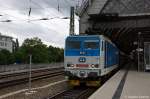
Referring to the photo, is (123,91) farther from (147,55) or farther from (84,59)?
(147,55)

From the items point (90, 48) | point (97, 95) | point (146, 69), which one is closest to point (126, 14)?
point (146, 69)

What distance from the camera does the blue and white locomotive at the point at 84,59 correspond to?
18.1m

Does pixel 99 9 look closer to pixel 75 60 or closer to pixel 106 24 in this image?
pixel 106 24

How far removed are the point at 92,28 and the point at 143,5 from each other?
19.3 feet

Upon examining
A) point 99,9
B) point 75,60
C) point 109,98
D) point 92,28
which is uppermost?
point 99,9

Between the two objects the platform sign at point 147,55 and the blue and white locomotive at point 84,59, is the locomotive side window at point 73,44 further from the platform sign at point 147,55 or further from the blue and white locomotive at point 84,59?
the platform sign at point 147,55

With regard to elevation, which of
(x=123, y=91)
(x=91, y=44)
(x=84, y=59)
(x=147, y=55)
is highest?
(x=91, y=44)

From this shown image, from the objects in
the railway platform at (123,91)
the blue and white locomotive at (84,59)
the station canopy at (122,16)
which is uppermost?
the station canopy at (122,16)

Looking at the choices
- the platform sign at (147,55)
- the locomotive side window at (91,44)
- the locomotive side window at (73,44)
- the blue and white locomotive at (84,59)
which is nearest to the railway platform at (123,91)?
the blue and white locomotive at (84,59)

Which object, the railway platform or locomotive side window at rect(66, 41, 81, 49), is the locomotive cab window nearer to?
locomotive side window at rect(66, 41, 81, 49)

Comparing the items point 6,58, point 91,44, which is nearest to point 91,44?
point 91,44

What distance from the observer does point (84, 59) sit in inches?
721

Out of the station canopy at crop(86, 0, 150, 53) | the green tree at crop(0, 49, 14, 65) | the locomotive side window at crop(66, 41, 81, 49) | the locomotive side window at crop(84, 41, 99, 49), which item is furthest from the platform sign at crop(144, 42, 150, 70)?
the green tree at crop(0, 49, 14, 65)

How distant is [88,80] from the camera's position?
18328mm
